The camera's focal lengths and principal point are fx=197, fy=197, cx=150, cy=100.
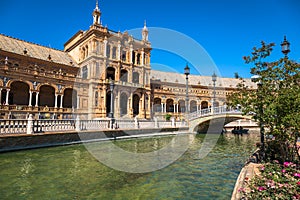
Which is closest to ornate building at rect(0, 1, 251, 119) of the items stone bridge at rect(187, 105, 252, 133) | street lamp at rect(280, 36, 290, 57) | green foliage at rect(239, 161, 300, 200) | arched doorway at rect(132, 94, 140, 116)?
arched doorway at rect(132, 94, 140, 116)

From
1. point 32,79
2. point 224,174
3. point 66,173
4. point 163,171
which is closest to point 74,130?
point 66,173

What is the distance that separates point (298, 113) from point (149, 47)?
1410 inches

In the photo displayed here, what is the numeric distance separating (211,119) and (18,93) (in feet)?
86.5

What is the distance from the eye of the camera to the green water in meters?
5.44

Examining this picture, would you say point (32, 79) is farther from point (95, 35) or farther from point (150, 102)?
point (150, 102)

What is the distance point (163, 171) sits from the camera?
7820mm

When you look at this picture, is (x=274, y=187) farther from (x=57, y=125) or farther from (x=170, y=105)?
(x=170, y=105)

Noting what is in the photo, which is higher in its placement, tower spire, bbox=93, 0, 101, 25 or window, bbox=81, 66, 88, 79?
tower spire, bbox=93, 0, 101, 25

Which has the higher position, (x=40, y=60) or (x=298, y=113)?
(x=40, y=60)

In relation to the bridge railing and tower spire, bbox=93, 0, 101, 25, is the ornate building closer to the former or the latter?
tower spire, bbox=93, 0, 101, 25

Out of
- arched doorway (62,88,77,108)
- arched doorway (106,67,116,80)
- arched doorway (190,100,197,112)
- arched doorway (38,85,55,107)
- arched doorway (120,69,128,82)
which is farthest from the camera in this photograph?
arched doorway (190,100,197,112)

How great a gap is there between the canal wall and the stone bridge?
9.83 meters

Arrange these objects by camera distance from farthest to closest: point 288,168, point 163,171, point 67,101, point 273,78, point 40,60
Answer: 1. point 67,101
2. point 40,60
3. point 163,171
4. point 273,78
5. point 288,168

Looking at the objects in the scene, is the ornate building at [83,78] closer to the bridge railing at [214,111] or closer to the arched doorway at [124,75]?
the arched doorway at [124,75]
